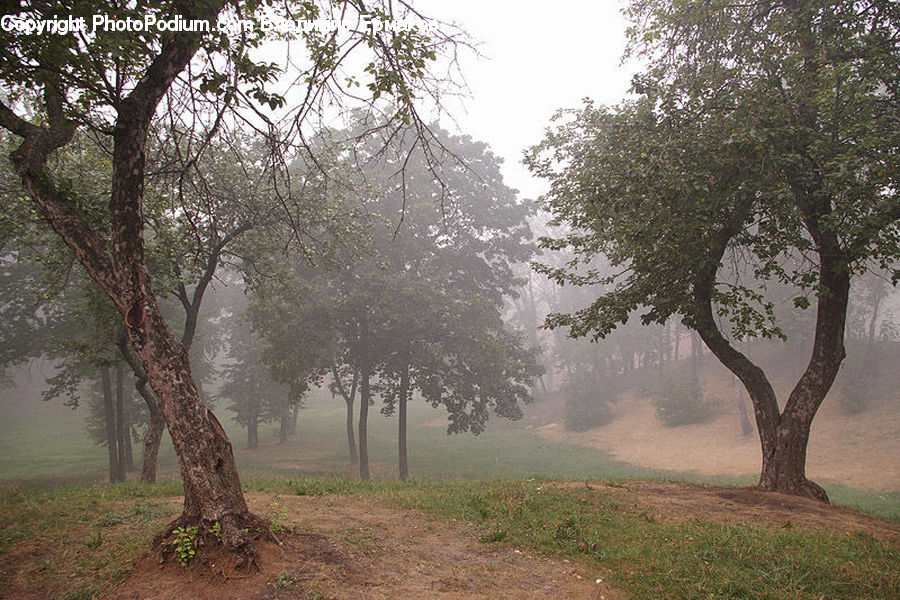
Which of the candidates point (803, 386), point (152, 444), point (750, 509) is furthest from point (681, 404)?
point (152, 444)

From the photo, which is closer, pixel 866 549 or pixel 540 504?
pixel 866 549

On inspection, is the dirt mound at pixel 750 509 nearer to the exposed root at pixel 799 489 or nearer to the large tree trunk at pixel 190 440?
the exposed root at pixel 799 489

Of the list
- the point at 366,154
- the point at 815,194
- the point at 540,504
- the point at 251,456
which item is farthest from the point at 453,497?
the point at 251,456

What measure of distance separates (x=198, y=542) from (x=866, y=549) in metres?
7.93

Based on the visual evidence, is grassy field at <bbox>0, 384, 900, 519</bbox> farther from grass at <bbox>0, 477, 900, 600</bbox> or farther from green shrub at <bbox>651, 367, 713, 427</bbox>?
grass at <bbox>0, 477, 900, 600</bbox>

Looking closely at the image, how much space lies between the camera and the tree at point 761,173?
27.0 feet

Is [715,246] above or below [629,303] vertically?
above

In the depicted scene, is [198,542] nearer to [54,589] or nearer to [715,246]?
[54,589]

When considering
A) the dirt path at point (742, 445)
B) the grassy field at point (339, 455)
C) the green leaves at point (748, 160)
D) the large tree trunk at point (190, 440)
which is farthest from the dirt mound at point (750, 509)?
the dirt path at point (742, 445)

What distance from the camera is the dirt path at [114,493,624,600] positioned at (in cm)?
483

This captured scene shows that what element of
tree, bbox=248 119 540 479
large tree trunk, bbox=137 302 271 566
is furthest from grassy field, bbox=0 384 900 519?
large tree trunk, bbox=137 302 271 566

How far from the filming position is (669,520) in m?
7.47

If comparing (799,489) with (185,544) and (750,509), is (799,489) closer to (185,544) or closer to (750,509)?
(750,509)

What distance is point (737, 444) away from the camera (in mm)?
28078
